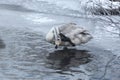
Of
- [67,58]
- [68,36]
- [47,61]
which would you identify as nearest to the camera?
[47,61]

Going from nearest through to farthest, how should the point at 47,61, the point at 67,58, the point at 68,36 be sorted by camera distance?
1. the point at 47,61
2. the point at 67,58
3. the point at 68,36

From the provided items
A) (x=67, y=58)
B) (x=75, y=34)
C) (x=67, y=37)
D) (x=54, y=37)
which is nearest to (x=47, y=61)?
(x=67, y=58)

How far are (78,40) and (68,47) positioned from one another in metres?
0.56

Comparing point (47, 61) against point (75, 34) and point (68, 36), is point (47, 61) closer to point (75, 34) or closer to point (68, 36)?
point (68, 36)

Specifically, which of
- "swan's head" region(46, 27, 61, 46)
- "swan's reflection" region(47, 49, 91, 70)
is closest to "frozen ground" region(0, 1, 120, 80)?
"swan's reflection" region(47, 49, 91, 70)

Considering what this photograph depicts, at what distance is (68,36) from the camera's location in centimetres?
941

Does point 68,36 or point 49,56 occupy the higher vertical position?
point 68,36

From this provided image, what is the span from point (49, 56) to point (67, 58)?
1.45 ft

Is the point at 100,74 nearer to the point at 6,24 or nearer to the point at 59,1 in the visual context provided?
the point at 6,24

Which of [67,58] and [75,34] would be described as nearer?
[67,58]

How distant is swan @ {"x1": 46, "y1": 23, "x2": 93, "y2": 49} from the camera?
369 inches

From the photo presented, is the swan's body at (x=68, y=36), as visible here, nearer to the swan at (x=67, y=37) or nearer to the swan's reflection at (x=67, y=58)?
the swan at (x=67, y=37)

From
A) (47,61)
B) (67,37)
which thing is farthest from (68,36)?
(47,61)

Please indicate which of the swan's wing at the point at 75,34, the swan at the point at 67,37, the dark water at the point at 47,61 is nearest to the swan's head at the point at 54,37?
the swan at the point at 67,37
